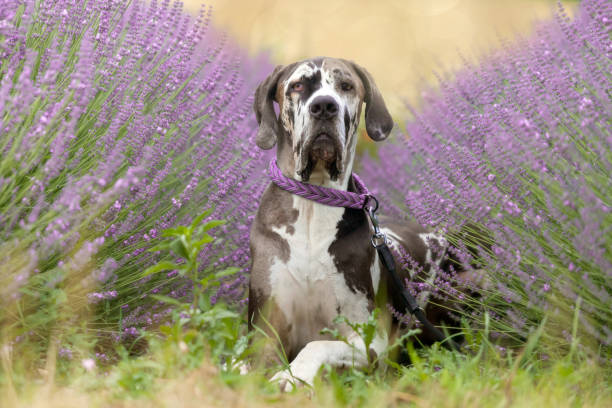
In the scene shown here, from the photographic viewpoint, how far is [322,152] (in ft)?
9.32

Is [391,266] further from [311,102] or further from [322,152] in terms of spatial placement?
[311,102]

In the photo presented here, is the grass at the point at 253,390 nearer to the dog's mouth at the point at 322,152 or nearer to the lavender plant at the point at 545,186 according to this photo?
the lavender plant at the point at 545,186

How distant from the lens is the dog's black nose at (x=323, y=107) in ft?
9.20

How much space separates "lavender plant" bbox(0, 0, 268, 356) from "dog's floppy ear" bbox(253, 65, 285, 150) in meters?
0.26

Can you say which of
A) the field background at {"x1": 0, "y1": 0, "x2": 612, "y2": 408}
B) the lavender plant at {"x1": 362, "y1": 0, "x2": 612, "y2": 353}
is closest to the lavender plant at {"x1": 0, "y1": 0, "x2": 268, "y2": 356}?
the field background at {"x1": 0, "y1": 0, "x2": 612, "y2": 408}

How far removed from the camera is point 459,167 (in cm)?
315

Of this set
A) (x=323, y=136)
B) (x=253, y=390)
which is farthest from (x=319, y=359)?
(x=323, y=136)

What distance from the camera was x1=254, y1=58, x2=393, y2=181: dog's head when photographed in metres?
2.83

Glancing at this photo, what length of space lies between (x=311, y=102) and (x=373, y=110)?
0.49 meters

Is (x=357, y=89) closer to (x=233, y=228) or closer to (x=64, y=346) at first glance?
(x=233, y=228)

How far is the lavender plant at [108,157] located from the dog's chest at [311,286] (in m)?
0.49

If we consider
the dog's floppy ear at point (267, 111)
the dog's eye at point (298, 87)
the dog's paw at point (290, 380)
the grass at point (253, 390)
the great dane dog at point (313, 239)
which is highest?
the dog's eye at point (298, 87)

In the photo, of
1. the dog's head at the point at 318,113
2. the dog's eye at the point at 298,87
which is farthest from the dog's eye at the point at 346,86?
the dog's eye at the point at 298,87

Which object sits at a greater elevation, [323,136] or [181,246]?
[323,136]
